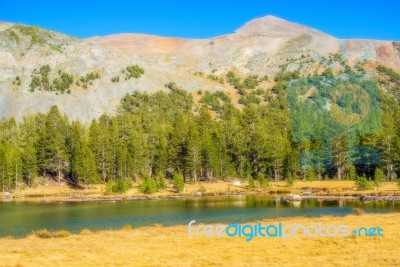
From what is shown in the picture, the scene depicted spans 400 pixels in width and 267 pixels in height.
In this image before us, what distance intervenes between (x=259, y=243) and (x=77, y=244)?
1360 centimetres

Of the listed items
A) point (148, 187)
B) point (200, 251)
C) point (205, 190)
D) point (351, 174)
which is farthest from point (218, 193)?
point (200, 251)

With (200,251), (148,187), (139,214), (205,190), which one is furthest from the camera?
(205,190)

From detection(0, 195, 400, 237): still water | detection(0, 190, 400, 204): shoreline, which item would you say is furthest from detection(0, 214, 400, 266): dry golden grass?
detection(0, 190, 400, 204): shoreline

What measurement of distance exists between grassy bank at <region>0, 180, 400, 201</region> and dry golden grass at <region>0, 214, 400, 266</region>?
60.2m

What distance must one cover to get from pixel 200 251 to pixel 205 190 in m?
78.6

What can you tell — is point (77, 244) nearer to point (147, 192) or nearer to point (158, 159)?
point (147, 192)

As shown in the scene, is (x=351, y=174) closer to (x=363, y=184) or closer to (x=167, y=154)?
(x=363, y=184)

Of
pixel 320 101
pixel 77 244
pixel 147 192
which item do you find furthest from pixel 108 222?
pixel 147 192

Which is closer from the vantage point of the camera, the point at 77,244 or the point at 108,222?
the point at 77,244

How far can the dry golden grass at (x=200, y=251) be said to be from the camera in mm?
27297

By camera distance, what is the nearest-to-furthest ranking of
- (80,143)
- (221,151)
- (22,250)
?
(22,250) → (80,143) → (221,151)

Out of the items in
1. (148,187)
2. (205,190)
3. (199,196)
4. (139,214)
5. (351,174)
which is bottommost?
(199,196)

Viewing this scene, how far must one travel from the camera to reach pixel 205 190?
10912 centimetres

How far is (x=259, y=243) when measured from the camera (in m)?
33.4
